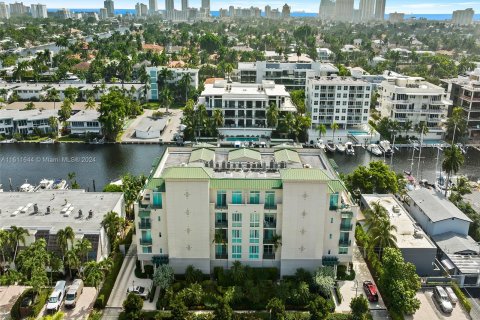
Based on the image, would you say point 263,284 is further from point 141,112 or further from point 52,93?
point 52,93

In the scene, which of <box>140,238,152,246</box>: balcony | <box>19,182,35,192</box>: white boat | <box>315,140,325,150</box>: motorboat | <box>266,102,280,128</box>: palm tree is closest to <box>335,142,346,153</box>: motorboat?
<box>315,140,325,150</box>: motorboat

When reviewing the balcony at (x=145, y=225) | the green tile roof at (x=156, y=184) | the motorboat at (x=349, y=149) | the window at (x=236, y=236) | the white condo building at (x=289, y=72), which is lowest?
the motorboat at (x=349, y=149)

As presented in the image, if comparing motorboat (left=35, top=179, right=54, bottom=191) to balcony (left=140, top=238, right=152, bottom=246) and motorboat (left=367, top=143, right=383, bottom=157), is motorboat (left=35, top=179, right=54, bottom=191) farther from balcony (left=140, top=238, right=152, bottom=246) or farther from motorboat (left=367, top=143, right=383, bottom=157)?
motorboat (left=367, top=143, right=383, bottom=157)

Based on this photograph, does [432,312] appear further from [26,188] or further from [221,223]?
[26,188]

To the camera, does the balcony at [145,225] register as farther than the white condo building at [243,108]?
No

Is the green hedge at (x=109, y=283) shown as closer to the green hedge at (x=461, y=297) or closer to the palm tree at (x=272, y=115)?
the green hedge at (x=461, y=297)

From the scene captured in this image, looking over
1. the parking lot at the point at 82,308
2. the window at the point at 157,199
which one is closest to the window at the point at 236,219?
the window at the point at 157,199

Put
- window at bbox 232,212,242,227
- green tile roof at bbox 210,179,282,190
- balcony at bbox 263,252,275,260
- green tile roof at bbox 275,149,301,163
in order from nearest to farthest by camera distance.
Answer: green tile roof at bbox 210,179,282,190 → window at bbox 232,212,242,227 → balcony at bbox 263,252,275,260 → green tile roof at bbox 275,149,301,163

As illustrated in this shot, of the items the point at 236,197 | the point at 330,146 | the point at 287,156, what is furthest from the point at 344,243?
the point at 330,146
